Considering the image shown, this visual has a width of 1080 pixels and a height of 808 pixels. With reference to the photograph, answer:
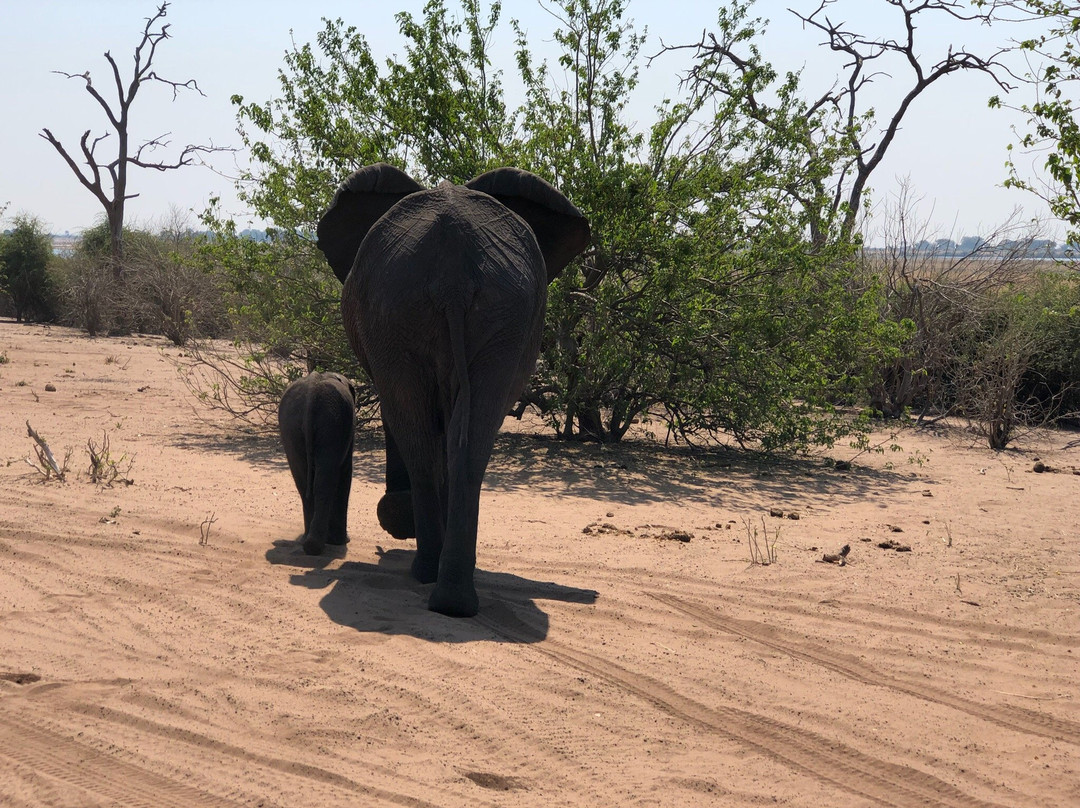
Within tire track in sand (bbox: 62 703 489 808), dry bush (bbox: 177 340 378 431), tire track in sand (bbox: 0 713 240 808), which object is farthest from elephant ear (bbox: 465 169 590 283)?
dry bush (bbox: 177 340 378 431)

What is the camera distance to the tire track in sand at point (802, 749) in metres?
3.46

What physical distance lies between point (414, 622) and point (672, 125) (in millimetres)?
7014

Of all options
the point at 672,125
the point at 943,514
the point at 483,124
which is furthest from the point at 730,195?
the point at 943,514

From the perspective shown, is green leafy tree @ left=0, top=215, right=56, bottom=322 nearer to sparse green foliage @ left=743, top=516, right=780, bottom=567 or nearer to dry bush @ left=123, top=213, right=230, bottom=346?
dry bush @ left=123, top=213, right=230, bottom=346

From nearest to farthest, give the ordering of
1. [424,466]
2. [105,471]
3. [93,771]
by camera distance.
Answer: [93,771] → [424,466] → [105,471]

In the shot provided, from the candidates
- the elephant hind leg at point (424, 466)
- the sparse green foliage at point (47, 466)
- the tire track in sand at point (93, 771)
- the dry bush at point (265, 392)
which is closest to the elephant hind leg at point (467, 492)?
the elephant hind leg at point (424, 466)

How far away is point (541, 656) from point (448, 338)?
5.14ft

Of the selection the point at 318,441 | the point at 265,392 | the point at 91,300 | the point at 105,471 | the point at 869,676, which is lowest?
the point at 869,676

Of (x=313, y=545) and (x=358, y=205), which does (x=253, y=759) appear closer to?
(x=313, y=545)

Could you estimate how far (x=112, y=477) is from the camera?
784 centimetres

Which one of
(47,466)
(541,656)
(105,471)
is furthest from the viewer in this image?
(105,471)

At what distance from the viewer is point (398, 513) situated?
5.93 meters

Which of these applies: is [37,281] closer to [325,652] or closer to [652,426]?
[652,426]

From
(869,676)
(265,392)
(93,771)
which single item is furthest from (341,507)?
(265,392)
